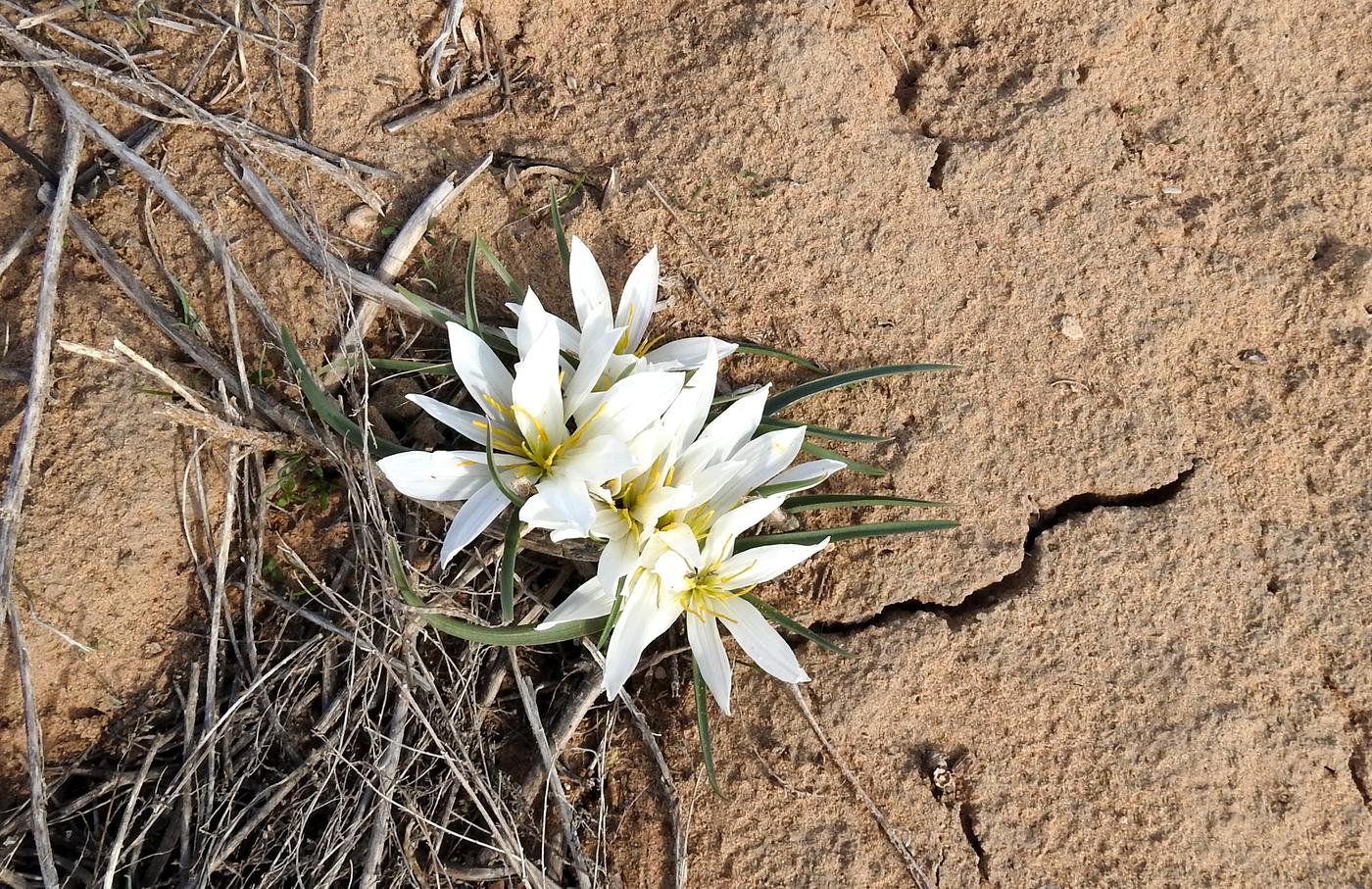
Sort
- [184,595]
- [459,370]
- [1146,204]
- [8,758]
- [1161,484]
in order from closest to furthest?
[459,370], [8,758], [184,595], [1161,484], [1146,204]

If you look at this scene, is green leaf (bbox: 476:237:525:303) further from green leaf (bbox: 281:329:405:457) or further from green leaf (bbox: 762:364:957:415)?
green leaf (bbox: 762:364:957:415)

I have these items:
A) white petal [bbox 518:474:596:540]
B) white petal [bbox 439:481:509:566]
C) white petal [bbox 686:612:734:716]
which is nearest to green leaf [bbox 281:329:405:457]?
white petal [bbox 439:481:509:566]

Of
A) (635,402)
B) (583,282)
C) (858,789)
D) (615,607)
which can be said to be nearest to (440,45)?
(583,282)

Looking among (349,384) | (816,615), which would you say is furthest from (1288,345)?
(349,384)

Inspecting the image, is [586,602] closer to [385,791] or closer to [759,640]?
[759,640]

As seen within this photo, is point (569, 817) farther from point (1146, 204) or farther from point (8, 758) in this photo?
point (1146, 204)

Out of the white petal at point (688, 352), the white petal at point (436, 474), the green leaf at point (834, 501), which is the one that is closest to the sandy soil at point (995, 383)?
the green leaf at point (834, 501)

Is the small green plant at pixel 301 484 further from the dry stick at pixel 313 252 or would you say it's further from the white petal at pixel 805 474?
the white petal at pixel 805 474
